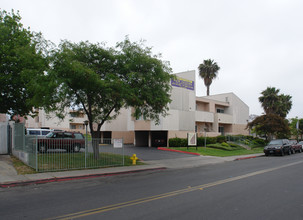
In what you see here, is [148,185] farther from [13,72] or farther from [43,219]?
[13,72]

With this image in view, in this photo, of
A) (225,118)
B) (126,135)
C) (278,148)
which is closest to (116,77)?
(278,148)

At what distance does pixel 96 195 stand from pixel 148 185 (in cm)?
237

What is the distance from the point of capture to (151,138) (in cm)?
3303

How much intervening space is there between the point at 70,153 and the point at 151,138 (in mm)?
20975

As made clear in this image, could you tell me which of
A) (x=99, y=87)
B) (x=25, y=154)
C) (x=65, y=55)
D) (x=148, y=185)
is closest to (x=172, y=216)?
(x=148, y=185)

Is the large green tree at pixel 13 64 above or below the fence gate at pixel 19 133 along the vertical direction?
above

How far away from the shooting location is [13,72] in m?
16.9

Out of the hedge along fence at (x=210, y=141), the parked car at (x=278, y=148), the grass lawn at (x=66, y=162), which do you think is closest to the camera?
the grass lawn at (x=66, y=162)

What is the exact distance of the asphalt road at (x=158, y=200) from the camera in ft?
18.9

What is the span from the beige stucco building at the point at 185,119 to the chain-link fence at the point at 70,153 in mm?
9362

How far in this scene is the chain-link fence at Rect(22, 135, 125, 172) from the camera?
1184 centimetres

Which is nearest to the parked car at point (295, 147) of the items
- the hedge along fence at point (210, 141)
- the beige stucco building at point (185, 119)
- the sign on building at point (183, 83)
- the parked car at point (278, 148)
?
the parked car at point (278, 148)

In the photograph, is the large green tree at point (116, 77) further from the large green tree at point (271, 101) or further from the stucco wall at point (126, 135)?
the large green tree at point (271, 101)

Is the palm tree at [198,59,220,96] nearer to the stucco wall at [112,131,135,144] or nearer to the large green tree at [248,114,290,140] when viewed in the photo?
the large green tree at [248,114,290,140]
